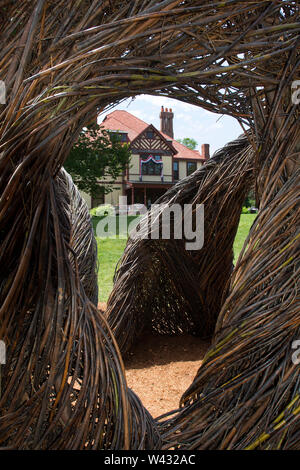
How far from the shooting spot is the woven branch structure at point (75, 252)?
1.05 meters

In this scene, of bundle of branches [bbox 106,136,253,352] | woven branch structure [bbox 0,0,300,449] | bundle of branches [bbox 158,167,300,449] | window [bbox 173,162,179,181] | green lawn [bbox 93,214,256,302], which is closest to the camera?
woven branch structure [bbox 0,0,300,449]

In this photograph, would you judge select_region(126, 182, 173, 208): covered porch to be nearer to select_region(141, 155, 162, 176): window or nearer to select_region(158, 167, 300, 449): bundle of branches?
select_region(141, 155, 162, 176): window

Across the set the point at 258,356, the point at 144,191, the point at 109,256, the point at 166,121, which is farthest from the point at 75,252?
the point at 166,121

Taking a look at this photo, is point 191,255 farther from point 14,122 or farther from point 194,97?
point 14,122

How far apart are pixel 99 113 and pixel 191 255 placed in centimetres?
292

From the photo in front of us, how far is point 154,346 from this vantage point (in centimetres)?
442

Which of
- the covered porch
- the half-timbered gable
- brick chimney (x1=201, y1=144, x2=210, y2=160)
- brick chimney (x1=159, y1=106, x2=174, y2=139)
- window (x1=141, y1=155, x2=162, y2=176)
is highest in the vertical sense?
brick chimney (x1=159, y1=106, x2=174, y2=139)

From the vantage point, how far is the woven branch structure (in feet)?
3.44

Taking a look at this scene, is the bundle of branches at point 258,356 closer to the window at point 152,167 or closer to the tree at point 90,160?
the tree at point 90,160

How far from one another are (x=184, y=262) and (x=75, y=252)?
9.64ft

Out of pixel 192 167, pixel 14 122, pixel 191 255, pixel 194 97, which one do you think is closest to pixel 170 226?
pixel 191 255

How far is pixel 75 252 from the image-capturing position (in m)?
1.22

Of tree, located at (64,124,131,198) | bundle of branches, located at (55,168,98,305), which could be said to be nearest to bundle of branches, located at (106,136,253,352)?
bundle of branches, located at (55,168,98,305)

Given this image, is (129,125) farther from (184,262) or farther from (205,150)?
(184,262)
